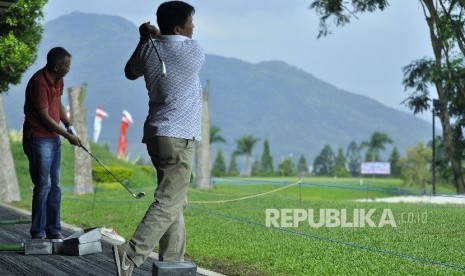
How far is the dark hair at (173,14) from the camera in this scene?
5945 millimetres

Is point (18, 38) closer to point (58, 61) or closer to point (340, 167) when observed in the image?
point (58, 61)

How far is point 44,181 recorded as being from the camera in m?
8.77

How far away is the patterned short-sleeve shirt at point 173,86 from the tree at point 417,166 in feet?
291

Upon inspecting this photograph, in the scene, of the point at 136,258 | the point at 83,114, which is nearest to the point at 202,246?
the point at 136,258

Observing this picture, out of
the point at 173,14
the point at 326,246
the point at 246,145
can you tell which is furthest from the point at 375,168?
the point at 173,14

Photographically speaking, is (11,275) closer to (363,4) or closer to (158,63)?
(158,63)

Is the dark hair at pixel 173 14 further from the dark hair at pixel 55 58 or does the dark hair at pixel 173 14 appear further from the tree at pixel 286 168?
the tree at pixel 286 168

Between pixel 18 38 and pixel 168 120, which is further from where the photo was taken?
pixel 18 38

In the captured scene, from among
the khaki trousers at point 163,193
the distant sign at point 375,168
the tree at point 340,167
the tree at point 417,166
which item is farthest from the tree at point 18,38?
the tree at point 340,167

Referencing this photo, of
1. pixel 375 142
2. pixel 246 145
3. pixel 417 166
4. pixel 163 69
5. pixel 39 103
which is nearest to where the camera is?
pixel 163 69

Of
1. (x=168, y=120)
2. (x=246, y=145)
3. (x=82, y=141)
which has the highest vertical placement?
(x=246, y=145)

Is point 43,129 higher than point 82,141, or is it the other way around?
point 82,141

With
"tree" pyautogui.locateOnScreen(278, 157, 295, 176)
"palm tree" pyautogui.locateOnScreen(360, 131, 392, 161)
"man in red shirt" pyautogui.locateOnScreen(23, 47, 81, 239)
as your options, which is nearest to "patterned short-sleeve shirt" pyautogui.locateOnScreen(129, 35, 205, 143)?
"man in red shirt" pyautogui.locateOnScreen(23, 47, 81, 239)

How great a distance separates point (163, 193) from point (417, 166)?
95551 millimetres
